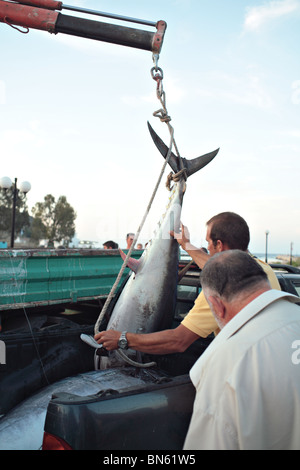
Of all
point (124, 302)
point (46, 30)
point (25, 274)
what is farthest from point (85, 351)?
point (46, 30)

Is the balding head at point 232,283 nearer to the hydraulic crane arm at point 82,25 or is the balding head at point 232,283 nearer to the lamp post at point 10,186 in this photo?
the hydraulic crane arm at point 82,25

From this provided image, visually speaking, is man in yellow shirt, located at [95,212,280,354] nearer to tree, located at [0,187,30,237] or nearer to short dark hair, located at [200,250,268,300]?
short dark hair, located at [200,250,268,300]

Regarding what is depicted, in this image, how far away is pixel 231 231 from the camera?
2.29 meters

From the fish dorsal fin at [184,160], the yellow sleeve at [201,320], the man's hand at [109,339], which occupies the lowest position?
the man's hand at [109,339]

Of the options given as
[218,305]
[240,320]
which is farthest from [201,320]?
[240,320]

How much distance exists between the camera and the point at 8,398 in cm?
270

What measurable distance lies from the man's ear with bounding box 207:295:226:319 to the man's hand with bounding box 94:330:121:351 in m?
1.11

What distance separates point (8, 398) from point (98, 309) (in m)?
2.04

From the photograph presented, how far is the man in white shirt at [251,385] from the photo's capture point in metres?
1.13

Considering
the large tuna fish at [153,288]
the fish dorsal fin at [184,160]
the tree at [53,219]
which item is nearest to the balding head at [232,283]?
the large tuna fish at [153,288]

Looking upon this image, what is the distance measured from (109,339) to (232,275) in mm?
1276

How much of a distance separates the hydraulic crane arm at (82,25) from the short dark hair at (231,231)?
184cm

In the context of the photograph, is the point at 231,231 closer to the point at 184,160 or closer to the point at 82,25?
the point at 184,160

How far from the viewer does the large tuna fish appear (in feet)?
9.16
